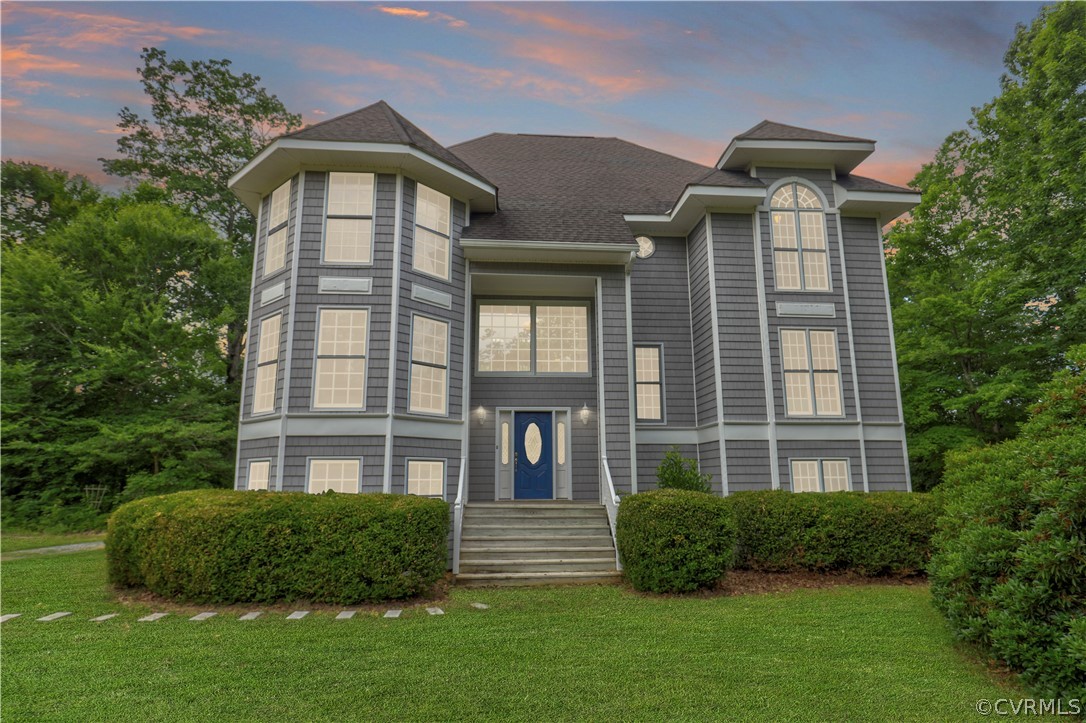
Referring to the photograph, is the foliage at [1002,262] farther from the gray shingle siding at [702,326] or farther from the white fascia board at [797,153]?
the gray shingle siding at [702,326]

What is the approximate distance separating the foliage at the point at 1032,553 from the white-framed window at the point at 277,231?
10869 millimetres

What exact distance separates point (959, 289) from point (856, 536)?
12737 millimetres

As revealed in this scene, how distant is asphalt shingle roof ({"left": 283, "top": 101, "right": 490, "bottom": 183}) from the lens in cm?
980

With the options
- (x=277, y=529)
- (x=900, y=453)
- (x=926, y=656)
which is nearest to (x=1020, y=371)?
(x=900, y=453)

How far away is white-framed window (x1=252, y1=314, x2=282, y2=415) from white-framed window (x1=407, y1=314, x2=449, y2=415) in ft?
8.16

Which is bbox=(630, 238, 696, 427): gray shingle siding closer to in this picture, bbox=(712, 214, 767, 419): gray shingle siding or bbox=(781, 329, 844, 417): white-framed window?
bbox=(712, 214, 767, 419): gray shingle siding

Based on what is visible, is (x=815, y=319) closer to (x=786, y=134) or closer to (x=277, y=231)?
(x=786, y=134)

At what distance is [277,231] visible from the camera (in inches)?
422

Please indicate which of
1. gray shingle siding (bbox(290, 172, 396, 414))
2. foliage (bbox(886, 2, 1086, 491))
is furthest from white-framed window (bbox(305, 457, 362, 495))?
foliage (bbox(886, 2, 1086, 491))

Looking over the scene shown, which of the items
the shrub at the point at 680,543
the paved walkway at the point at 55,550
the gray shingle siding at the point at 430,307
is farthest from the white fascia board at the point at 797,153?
the paved walkway at the point at 55,550

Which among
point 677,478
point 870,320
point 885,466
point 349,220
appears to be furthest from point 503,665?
point 870,320

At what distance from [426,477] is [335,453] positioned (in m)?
1.64

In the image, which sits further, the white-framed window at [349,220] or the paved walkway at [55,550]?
the paved walkway at [55,550]

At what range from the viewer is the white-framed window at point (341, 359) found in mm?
9562
